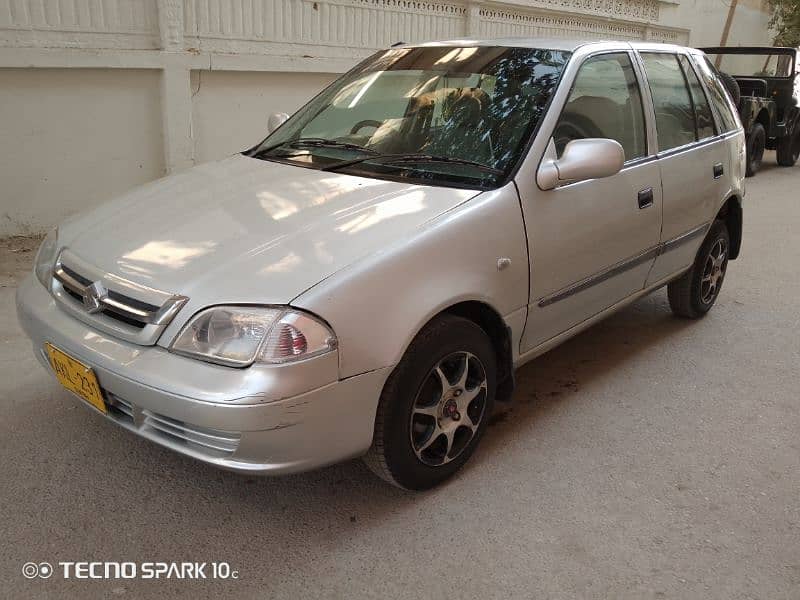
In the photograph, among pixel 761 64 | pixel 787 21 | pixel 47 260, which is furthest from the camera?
pixel 787 21

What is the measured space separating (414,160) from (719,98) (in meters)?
2.34

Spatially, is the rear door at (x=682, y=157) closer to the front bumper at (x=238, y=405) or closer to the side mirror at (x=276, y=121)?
the side mirror at (x=276, y=121)

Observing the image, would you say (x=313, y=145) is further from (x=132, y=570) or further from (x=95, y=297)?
(x=132, y=570)

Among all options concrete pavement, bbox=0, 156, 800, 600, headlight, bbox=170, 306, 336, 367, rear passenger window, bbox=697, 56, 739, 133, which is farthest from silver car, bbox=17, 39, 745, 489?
rear passenger window, bbox=697, 56, 739, 133

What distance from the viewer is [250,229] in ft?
8.34

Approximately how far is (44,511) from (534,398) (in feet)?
6.98

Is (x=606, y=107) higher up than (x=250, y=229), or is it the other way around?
(x=606, y=107)

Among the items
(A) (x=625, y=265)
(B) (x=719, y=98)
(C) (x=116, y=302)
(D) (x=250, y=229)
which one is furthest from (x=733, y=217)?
(C) (x=116, y=302)

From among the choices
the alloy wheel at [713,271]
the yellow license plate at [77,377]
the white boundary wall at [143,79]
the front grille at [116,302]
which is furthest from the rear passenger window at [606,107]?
the white boundary wall at [143,79]

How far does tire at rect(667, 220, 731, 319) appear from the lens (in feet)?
14.1

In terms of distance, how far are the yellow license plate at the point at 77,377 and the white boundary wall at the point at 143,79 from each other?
144 inches

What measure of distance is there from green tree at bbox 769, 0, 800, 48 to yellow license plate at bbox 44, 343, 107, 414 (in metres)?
17.5

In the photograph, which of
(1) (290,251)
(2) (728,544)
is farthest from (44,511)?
(2) (728,544)

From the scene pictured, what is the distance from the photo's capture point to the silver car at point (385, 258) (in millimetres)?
2180
